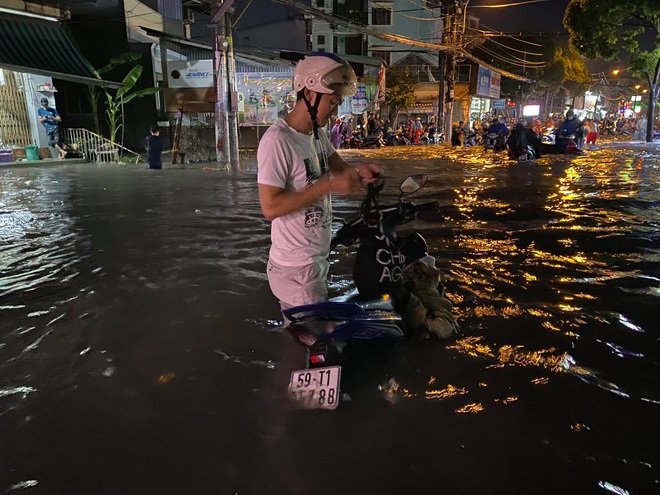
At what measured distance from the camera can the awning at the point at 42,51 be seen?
50.1 feet

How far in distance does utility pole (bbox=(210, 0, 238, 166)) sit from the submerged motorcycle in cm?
1403

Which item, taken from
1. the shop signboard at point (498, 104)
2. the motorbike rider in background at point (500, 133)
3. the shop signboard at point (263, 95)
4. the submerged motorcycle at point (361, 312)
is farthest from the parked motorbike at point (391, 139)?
the submerged motorcycle at point (361, 312)

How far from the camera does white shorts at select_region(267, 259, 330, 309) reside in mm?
2572

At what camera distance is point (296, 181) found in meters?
2.42

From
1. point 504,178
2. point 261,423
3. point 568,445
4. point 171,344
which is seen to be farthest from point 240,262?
point 504,178

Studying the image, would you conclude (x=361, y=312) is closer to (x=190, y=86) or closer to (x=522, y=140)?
(x=522, y=140)

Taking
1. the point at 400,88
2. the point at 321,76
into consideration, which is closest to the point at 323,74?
the point at 321,76

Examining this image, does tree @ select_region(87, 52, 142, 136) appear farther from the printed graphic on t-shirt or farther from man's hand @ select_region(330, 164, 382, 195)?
man's hand @ select_region(330, 164, 382, 195)

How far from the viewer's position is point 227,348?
350 centimetres

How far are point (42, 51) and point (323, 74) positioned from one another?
1854cm

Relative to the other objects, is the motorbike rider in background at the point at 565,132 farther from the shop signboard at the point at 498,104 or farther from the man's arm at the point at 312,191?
the shop signboard at the point at 498,104

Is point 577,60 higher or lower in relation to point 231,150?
higher

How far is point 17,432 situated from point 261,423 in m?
1.24

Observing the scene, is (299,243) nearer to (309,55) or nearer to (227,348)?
(309,55)
